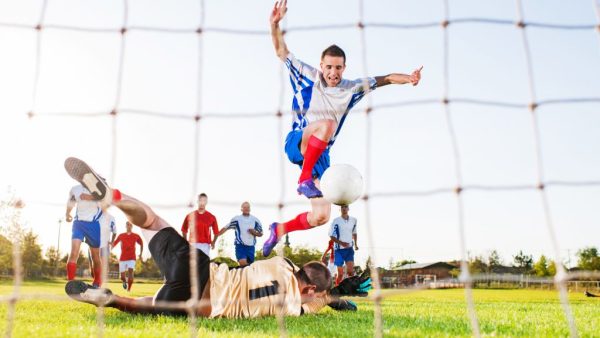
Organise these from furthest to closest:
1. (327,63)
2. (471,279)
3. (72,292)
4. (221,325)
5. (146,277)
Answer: (146,277) < (327,63) < (72,292) < (221,325) < (471,279)

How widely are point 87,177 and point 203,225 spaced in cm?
356


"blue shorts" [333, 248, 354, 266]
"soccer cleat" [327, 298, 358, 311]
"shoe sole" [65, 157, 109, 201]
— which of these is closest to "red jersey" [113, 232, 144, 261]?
"blue shorts" [333, 248, 354, 266]

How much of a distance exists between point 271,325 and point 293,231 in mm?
940

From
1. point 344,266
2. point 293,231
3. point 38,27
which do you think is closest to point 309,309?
point 293,231

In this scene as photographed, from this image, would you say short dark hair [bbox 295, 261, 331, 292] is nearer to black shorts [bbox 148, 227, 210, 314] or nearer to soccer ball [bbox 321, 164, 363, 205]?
soccer ball [bbox 321, 164, 363, 205]

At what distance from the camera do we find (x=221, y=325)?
11.0 ft

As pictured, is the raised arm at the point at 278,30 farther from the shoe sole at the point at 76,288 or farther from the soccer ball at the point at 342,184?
the shoe sole at the point at 76,288

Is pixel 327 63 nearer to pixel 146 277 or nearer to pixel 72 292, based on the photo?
pixel 72 292

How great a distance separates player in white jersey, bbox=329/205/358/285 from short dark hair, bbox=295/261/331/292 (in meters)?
4.07

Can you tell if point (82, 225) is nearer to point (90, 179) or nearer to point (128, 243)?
point (128, 243)

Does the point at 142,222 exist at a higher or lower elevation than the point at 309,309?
higher

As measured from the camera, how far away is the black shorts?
3.42 m

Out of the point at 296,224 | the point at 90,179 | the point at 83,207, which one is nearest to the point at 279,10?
the point at 296,224

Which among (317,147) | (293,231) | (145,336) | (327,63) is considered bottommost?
(145,336)
